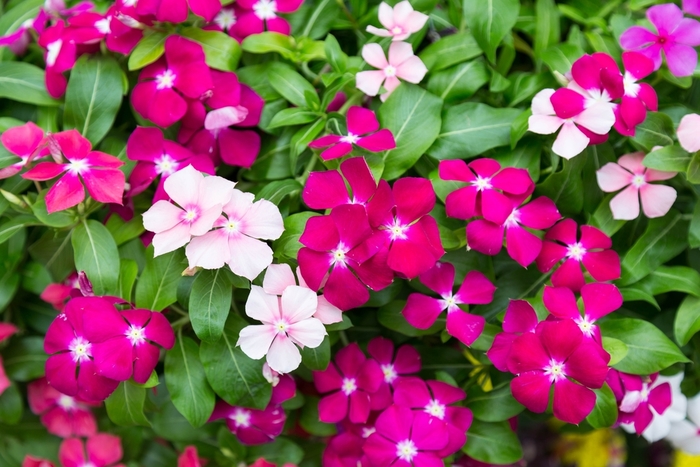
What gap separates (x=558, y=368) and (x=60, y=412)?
99 centimetres

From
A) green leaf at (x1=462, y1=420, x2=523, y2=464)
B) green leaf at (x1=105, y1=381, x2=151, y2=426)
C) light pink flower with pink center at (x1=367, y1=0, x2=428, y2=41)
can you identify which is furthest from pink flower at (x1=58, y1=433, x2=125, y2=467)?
light pink flower with pink center at (x1=367, y1=0, x2=428, y2=41)

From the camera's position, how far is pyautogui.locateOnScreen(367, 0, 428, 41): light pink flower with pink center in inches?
42.7

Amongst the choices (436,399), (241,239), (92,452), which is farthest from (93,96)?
(436,399)

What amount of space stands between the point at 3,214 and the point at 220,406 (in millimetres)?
540

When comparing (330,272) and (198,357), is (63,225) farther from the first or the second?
(330,272)

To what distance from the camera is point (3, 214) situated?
3.67 ft

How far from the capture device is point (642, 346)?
3.37ft

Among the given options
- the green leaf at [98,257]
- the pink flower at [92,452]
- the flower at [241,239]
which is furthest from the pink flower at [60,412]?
the flower at [241,239]

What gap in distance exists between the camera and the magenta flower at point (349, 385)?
1.11m

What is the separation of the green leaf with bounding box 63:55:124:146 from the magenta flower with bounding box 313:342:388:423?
0.61m

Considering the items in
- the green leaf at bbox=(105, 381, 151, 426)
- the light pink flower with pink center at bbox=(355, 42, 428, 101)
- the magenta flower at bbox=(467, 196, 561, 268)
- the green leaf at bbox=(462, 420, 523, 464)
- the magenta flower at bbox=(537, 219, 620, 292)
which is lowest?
the green leaf at bbox=(462, 420, 523, 464)

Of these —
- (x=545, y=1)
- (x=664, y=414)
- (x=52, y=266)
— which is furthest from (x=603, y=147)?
(x=52, y=266)

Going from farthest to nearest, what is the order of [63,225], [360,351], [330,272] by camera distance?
[360,351], [63,225], [330,272]

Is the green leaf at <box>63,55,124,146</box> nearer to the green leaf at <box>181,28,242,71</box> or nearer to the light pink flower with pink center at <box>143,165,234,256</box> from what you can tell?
the green leaf at <box>181,28,242,71</box>
